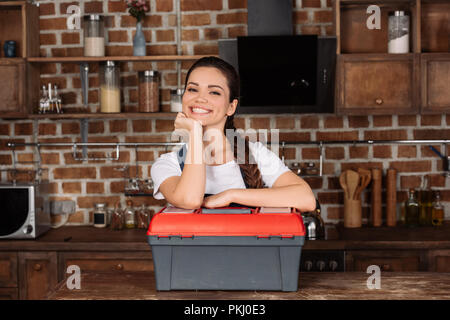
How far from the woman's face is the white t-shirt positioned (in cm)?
20

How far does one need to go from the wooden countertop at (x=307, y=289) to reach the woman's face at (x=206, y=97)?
1.74 ft

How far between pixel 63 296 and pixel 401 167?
2.30 m

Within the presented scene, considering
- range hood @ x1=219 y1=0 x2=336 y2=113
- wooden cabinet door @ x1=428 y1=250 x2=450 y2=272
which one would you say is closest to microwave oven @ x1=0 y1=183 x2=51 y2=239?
range hood @ x1=219 y1=0 x2=336 y2=113

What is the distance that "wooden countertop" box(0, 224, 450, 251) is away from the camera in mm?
2541

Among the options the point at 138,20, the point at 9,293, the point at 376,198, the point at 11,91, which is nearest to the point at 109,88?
the point at 138,20

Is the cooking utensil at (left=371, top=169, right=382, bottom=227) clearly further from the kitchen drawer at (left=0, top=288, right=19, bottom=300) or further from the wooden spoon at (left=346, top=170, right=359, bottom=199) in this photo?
the kitchen drawer at (left=0, top=288, right=19, bottom=300)

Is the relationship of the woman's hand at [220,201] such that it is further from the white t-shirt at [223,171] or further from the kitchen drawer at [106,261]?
the kitchen drawer at [106,261]

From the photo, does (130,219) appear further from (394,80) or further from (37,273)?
(394,80)

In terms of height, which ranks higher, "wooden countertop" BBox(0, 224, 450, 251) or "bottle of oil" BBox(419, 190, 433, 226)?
"bottle of oil" BBox(419, 190, 433, 226)

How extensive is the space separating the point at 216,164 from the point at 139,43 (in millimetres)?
1394

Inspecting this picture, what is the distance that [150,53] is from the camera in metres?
3.09

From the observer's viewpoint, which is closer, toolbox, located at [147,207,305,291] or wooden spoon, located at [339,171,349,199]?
toolbox, located at [147,207,305,291]

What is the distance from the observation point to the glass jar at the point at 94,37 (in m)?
2.88
